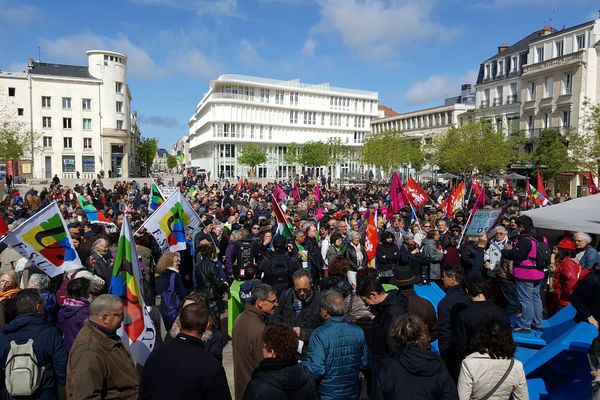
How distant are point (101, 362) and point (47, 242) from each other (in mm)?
3387

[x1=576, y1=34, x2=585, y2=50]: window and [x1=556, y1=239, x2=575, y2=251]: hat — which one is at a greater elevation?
[x1=576, y1=34, x2=585, y2=50]: window

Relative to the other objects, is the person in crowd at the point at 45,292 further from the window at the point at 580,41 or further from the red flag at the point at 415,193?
the window at the point at 580,41

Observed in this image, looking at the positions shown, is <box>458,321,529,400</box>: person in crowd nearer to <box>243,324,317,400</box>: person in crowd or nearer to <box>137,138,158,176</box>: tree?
<box>243,324,317,400</box>: person in crowd

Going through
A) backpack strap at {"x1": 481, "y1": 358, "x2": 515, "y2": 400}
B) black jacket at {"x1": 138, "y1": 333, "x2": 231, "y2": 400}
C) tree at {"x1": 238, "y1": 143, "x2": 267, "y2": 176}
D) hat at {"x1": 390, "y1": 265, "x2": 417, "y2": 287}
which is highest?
tree at {"x1": 238, "y1": 143, "x2": 267, "y2": 176}

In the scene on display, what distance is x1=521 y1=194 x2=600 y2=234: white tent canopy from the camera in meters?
7.15

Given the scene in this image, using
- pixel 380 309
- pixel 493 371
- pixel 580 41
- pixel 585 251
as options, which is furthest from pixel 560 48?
pixel 493 371

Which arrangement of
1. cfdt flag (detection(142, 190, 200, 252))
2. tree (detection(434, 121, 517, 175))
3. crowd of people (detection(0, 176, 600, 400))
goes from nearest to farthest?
1. crowd of people (detection(0, 176, 600, 400))
2. cfdt flag (detection(142, 190, 200, 252))
3. tree (detection(434, 121, 517, 175))

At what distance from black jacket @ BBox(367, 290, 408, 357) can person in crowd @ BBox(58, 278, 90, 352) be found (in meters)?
2.96

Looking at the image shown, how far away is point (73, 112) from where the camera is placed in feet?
200

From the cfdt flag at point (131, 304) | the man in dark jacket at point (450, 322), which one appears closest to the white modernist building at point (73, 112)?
the cfdt flag at point (131, 304)

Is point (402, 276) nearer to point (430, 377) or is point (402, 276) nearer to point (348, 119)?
Result: point (430, 377)

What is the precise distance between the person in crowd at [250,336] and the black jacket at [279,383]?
127 centimetres

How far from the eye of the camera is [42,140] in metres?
59.5

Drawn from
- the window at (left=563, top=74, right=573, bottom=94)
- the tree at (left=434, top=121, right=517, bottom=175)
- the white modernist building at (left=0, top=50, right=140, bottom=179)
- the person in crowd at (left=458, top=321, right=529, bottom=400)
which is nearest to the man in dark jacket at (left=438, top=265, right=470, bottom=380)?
the person in crowd at (left=458, top=321, right=529, bottom=400)
